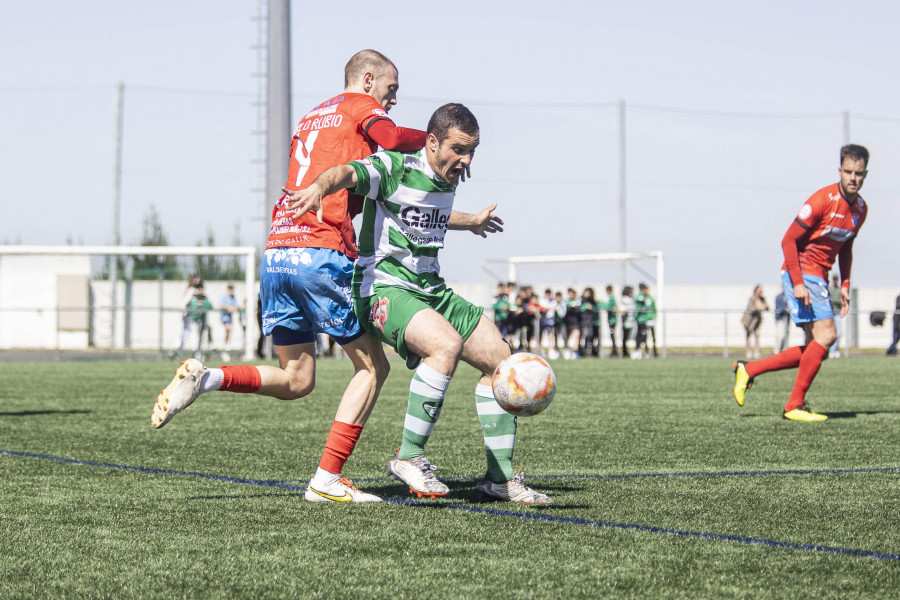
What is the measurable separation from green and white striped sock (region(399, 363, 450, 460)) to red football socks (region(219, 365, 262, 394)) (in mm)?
751

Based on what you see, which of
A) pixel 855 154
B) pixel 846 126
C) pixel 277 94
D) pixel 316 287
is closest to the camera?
pixel 316 287

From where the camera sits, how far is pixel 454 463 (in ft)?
20.2

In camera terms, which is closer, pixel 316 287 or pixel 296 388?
pixel 316 287

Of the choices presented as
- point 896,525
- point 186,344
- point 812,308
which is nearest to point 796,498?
point 896,525

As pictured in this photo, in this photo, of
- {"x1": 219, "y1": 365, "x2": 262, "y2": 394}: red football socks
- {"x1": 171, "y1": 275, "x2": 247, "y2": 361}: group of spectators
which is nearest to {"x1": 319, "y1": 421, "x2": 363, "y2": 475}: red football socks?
{"x1": 219, "y1": 365, "x2": 262, "y2": 394}: red football socks

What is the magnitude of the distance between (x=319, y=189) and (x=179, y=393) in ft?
3.72

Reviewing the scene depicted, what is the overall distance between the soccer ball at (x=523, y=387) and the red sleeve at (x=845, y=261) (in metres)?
5.28

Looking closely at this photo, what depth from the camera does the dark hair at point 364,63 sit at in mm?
5230

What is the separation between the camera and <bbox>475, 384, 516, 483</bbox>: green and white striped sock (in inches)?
188

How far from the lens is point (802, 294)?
862 cm

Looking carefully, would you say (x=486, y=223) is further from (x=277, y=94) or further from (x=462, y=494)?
(x=277, y=94)

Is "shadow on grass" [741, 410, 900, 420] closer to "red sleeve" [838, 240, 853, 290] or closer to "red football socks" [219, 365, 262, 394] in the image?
"red sleeve" [838, 240, 853, 290]

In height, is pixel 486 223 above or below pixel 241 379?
above

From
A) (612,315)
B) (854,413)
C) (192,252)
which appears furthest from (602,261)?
(854,413)
